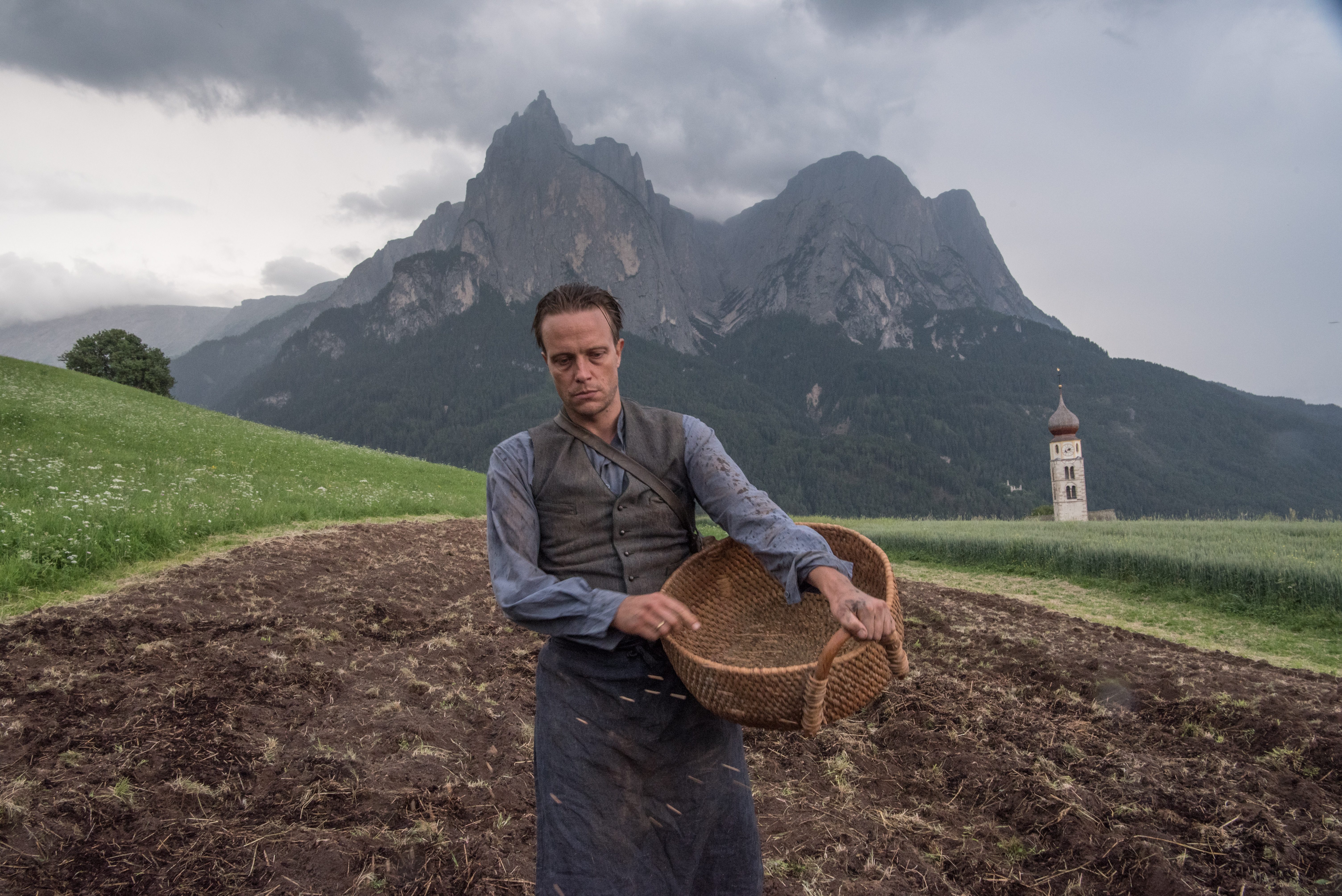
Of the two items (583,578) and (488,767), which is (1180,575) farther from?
(583,578)

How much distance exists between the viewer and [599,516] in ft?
7.06

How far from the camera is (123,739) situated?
4.14m

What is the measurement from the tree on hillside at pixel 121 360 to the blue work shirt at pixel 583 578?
45590mm

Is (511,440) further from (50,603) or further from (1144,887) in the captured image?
(50,603)

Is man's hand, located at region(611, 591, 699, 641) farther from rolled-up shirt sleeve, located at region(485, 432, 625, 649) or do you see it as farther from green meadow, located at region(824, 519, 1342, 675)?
green meadow, located at region(824, 519, 1342, 675)

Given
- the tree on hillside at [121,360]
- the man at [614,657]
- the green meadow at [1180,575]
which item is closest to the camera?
the man at [614,657]

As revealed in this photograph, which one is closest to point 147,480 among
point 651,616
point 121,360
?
point 651,616

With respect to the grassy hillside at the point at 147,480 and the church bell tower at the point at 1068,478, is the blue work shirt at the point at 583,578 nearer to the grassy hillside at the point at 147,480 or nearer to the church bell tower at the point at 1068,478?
the grassy hillside at the point at 147,480

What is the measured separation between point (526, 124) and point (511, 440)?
204574 mm

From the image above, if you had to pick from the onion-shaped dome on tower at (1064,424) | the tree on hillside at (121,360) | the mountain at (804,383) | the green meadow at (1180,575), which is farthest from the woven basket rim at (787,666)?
the mountain at (804,383)

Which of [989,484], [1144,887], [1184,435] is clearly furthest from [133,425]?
[1184,435]

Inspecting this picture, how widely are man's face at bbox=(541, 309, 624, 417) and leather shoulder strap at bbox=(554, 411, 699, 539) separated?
0.18 ft

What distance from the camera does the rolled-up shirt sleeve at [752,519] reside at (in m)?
1.94

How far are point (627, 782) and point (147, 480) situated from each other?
13.5 metres
